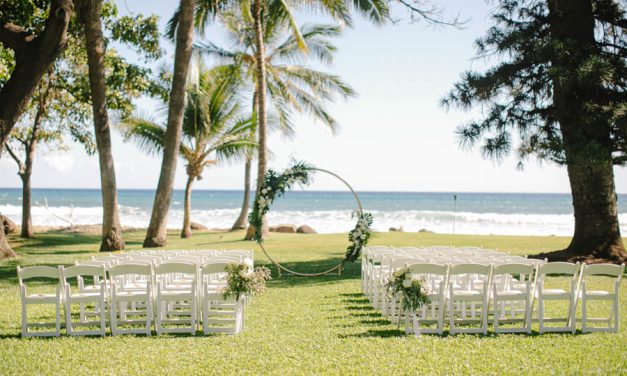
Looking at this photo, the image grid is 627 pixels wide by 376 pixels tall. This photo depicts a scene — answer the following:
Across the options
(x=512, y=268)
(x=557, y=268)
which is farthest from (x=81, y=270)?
(x=557, y=268)

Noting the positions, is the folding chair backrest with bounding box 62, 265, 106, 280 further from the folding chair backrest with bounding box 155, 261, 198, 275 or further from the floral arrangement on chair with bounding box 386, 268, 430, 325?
the floral arrangement on chair with bounding box 386, 268, 430, 325

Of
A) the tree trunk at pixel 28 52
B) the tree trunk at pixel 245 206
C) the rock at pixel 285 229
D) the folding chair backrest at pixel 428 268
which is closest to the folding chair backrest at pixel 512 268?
the folding chair backrest at pixel 428 268

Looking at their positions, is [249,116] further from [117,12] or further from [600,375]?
[600,375]

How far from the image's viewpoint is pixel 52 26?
12.9 metres

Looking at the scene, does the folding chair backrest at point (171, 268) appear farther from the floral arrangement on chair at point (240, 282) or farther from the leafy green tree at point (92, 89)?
the leafy green tree at point (92, 89)

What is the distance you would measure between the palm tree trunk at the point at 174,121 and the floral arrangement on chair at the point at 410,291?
508 inches

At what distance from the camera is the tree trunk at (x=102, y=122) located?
55.6ft

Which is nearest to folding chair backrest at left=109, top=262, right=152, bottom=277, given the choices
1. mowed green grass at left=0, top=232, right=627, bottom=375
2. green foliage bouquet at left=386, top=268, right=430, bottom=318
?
mowed green grass at left=0, top=232, right=627, bottom=375

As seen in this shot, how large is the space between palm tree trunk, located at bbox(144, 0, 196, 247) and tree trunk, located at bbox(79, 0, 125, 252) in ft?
4.74

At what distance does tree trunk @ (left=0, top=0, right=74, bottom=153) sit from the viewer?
1288cm

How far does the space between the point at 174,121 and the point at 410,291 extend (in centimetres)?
1332

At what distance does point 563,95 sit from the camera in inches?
582

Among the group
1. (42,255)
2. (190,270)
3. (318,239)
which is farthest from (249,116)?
(190,270)

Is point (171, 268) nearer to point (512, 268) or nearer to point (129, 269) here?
point (129, 269)
